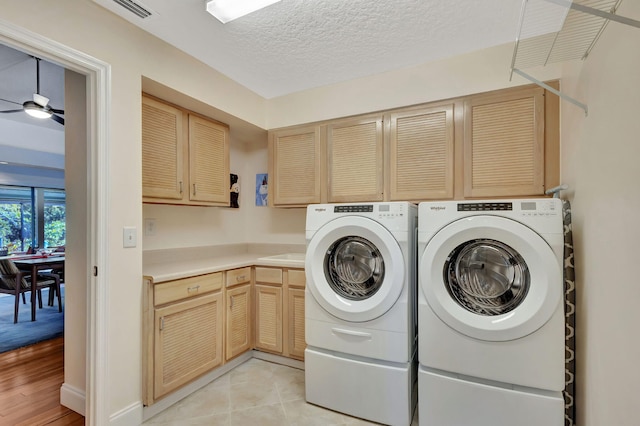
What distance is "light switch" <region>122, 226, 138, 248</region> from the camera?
1.76m

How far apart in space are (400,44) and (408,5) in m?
0.38

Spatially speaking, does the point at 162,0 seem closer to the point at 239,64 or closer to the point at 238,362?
the point at 239,64

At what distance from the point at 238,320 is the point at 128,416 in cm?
89

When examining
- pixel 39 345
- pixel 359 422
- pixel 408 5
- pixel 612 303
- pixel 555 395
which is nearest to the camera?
pixel 612 303

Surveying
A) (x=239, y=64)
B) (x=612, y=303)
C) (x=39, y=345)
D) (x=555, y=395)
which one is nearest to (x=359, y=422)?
(x=555, y=395)

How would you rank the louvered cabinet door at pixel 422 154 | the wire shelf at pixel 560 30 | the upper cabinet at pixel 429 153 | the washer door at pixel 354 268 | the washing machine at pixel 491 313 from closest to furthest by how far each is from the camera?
the wire shelf at pixel 560 30, the washing machine at pixel 491 313, the washer door at pixel 354 268, the upper cabinet at pixel 429 153, the louvered cabinet door at pixel 422 154

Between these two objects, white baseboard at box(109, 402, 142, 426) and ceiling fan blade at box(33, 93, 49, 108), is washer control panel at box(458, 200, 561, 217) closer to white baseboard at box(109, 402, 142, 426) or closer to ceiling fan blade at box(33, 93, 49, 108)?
white baseboard at box(109, 402, 142, 426)

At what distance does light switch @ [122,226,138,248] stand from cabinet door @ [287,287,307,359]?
1163mm

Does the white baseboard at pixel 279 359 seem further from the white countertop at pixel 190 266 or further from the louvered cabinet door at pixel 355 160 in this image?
the louvered cabinet door at pixel 355 160

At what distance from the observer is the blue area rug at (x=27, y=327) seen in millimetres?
3010

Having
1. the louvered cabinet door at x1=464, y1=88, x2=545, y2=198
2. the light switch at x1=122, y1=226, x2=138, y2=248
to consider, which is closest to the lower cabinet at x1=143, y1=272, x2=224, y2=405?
the light switch at x1=122, y1=226, x2=138, y2=248

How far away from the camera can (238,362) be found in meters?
2.53

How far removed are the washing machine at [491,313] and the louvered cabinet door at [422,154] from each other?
2.05 ft

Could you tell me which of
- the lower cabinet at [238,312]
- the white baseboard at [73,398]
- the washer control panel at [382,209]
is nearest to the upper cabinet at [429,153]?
the washer control panel at [382,209]
